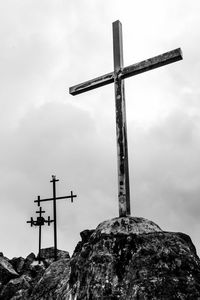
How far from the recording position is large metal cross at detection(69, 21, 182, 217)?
5172 mm

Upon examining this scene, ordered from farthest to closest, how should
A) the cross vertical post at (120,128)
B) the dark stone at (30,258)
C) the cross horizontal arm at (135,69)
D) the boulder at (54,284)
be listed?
the dark stone at (30,258), the cross horizontal arm at (135,69), the cross vertical post at (120,128), the boulder at (54,284)

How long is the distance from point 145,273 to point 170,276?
0.82ft

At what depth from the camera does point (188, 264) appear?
4082 mm

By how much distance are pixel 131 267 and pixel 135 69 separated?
110 inches

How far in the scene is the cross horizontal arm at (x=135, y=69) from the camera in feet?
17.8

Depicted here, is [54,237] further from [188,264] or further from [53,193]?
[188,264]

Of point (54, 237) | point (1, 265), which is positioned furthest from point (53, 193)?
point (1, 265)

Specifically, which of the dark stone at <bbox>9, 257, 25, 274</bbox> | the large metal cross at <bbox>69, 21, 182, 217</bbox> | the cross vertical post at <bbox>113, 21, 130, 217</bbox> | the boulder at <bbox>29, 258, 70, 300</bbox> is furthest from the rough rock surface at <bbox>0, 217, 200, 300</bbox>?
the dark stone at <bbox>9, 257, 25, 274</bbox>

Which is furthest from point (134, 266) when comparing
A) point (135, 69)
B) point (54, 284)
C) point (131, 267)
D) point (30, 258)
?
point (30, 258)

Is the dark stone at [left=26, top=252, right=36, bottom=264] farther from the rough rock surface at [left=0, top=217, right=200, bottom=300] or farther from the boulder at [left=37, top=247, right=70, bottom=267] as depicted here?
the rough rock surface at [left=0, top=217, right=200, bottom=300]

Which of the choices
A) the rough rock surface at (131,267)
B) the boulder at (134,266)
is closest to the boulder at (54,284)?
the rough rock surface at (131,267)

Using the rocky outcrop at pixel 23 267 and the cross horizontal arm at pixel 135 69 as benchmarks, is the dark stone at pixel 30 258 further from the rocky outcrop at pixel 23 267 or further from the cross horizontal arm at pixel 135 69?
the cross horizontal arm at pixel 135 69

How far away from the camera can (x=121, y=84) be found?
5742 millimetres

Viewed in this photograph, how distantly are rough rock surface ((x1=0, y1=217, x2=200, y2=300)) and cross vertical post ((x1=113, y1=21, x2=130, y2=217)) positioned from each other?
0.32m
